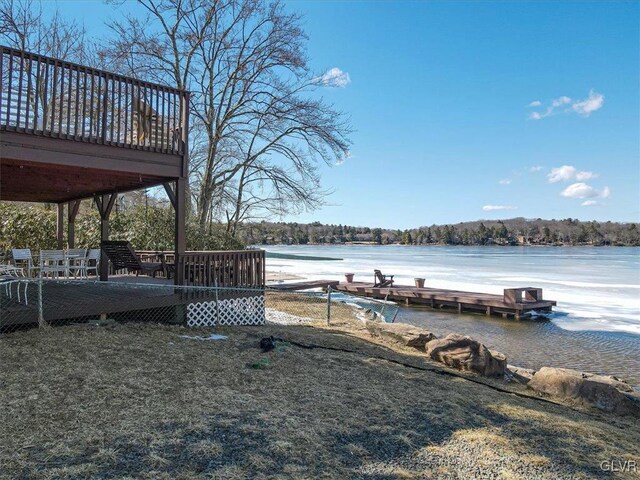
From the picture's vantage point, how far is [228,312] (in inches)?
337

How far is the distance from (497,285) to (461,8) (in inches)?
594

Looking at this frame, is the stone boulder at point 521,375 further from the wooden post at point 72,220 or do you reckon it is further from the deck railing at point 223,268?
the wooden post at point 72,220

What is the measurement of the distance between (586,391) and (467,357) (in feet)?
5.44

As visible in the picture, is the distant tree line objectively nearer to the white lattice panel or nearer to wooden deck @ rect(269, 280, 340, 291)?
wooden deck @ rect(269, 280, 340, 291)

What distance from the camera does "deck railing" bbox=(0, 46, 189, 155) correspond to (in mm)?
6031

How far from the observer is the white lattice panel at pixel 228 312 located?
312 inches

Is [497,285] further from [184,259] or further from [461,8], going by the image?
[184,259]

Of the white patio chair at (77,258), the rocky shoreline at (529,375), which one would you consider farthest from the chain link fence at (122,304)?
the rocky shoreline at (529,375)

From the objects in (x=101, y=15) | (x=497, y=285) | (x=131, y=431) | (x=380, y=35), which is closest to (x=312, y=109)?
(x=380, y=35)

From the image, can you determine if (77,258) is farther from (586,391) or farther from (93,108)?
(586,391)

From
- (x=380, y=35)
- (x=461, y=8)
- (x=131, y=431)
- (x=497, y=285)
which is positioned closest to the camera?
(x=131, y=431)

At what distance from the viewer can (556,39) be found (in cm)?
1211

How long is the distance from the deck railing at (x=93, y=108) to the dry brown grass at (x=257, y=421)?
2.95m

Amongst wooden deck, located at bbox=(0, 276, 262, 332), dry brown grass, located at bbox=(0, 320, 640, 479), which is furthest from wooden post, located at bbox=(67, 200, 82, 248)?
dry brown grass, located at bbox=(0, 320, 640, 479)
